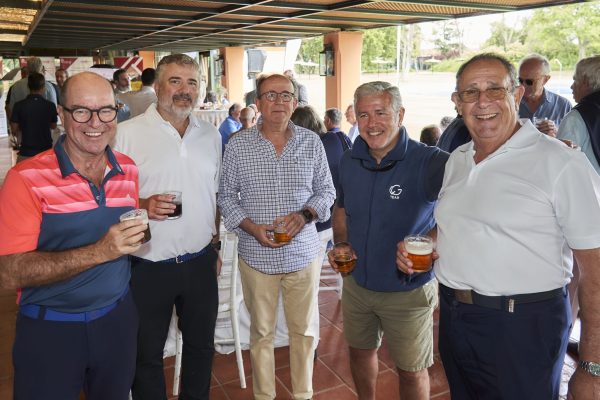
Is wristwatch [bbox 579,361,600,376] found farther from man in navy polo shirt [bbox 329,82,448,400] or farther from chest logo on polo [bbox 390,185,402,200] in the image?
chest logo on polo [bbox 390,185,402,200]

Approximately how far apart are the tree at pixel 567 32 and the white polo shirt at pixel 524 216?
819 centimetres

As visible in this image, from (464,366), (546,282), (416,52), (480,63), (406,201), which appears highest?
(416,52)

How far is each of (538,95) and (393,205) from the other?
259cm

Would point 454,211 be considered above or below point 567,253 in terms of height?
above

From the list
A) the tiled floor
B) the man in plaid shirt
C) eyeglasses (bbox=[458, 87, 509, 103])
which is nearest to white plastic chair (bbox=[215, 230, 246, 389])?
the tiled floor

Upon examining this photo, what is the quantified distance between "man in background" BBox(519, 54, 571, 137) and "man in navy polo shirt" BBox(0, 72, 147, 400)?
11.3 feet

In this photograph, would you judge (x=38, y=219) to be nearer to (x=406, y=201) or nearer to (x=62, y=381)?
(x=62, y=381)

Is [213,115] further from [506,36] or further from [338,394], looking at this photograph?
[506,36]

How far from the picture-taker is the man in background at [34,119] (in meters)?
6.37

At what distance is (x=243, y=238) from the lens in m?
2.59

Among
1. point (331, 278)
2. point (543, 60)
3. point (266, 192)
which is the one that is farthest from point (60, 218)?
point (543, 60)

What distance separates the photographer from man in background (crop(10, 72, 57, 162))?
20.9 ft

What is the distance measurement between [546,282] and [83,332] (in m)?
1.62

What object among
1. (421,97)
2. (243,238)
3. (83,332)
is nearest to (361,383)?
(243,238)
